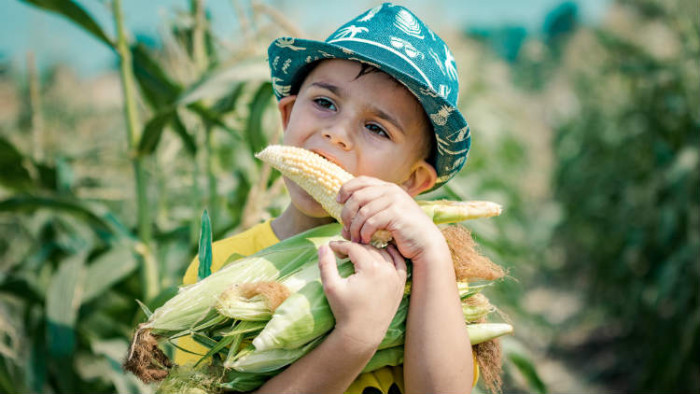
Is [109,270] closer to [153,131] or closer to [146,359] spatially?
[153,131]

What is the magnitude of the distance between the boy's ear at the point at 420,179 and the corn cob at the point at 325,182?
0.25m

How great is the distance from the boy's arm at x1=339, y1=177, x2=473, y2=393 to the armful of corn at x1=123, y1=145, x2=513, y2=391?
4 cm

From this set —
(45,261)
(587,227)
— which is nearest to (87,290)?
(45,261)

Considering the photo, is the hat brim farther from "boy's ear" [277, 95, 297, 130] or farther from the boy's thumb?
the boy's thumb

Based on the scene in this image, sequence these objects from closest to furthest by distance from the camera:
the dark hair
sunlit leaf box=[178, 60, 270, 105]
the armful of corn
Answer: the armful of corn < the dark hair < sunlit leaf box=[178, 60, 270, 105]

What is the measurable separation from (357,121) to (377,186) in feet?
0.74

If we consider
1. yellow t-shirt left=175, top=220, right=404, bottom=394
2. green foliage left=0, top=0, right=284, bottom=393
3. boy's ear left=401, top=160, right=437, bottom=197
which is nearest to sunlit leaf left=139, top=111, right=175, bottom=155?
green foliage left=0, top=0, right=284, bottom=393

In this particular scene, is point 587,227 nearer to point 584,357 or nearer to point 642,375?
point 584,357

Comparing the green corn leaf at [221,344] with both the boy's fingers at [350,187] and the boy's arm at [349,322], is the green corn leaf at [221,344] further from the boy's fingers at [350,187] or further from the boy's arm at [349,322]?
the boy's fingers at [350,187]

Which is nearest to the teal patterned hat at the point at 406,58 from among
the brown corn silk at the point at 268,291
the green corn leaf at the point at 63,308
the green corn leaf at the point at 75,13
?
the brown corn silk at the point at 268,291

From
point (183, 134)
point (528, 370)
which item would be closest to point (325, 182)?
point (183, 134)

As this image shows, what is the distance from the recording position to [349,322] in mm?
953

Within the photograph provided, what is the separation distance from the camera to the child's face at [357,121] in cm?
121

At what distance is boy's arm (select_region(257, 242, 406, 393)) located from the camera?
955mm
